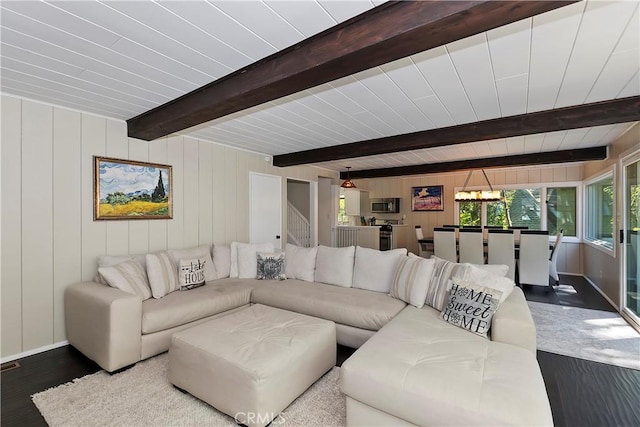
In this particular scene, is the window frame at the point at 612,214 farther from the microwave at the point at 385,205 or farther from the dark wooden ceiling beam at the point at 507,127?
the microwave at the point at 385,205

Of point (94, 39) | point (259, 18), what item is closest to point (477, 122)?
point (259, 18)

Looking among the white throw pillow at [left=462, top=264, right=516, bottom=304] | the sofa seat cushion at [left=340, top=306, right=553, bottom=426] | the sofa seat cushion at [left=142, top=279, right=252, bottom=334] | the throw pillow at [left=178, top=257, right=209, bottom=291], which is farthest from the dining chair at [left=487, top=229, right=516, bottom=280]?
the throw pillow at [left=178, top=257, right=209, bottom=291]

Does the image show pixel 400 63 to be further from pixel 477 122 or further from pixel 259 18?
pixel 477 122

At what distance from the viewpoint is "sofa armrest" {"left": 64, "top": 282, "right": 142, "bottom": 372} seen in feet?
7.97

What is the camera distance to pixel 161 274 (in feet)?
10.5

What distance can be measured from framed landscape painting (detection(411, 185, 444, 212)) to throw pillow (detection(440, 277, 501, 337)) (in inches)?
228

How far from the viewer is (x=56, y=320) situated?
2.96 metres

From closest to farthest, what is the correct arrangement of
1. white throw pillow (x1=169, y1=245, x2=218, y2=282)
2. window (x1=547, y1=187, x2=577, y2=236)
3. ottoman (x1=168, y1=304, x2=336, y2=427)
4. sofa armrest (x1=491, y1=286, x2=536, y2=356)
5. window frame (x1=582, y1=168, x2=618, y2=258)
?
ottoman (x1=168, y1=304, x2=336, y2=427), sofa armrest (x1=491, y1=286, x2=536, y2=356), white throw pillow (x1=169, y1=245, x2=218, y2=282), window frame (x1=582, y1=168, x2=618, y2=258), window (x1=547, y1=187, x2=577, y2=236)

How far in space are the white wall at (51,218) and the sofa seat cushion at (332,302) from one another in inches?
63.8

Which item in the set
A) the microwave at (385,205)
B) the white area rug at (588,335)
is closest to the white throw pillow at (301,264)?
the white area rug at (588,335)

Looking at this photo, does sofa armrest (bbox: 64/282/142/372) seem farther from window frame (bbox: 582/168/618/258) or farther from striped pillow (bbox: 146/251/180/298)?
window frame (bbox: 582/168/618/258)

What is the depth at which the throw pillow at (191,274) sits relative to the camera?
340 centimetres

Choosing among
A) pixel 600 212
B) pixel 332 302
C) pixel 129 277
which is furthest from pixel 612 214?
pixel 129 277

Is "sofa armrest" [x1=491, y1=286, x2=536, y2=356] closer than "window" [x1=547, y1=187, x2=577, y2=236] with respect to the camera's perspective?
Yes
